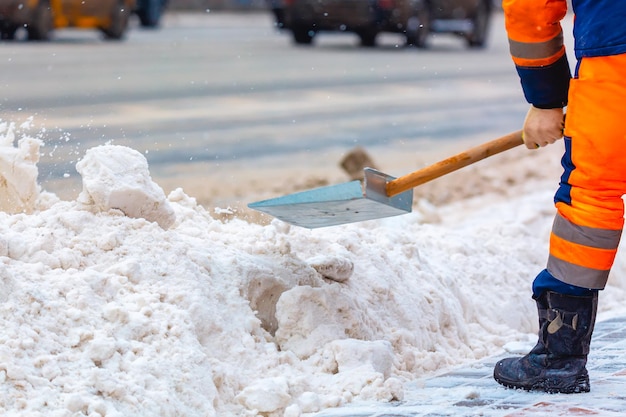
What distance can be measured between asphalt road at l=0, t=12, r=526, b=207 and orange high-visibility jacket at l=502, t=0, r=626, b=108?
6.64ft

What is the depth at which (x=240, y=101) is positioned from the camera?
11.0m

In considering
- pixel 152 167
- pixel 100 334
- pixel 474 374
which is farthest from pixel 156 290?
pixel 152 167

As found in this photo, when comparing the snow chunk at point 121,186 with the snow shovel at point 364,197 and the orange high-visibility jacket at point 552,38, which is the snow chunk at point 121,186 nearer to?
the snow shovel at point 364,197

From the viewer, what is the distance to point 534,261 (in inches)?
182

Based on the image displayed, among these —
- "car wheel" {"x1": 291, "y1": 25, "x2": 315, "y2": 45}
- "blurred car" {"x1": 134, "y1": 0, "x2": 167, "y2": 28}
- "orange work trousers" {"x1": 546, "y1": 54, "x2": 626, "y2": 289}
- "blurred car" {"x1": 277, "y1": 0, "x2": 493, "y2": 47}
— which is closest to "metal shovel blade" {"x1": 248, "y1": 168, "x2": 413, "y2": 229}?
"orange work trousers" {"x1": 546, "y1": 54, "x2": 626, "y2": 289}

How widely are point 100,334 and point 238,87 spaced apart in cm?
931

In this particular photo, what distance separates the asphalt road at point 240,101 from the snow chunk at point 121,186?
0.73 meters

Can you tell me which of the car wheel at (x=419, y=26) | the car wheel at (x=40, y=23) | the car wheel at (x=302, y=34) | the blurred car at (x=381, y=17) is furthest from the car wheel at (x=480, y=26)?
the car wheel at (x=40, y=23)

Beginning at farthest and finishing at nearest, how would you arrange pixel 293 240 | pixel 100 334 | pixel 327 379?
pixel 293 240
pixel 327 379
pixel 100 334

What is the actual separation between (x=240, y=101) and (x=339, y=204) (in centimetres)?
770

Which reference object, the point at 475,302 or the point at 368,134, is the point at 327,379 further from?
the point at 368,134

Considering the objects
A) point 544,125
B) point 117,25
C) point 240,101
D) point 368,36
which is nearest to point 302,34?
point 368,36

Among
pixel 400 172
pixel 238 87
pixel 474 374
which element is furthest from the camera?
pixel 238 87

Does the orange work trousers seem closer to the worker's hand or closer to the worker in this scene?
the worker
